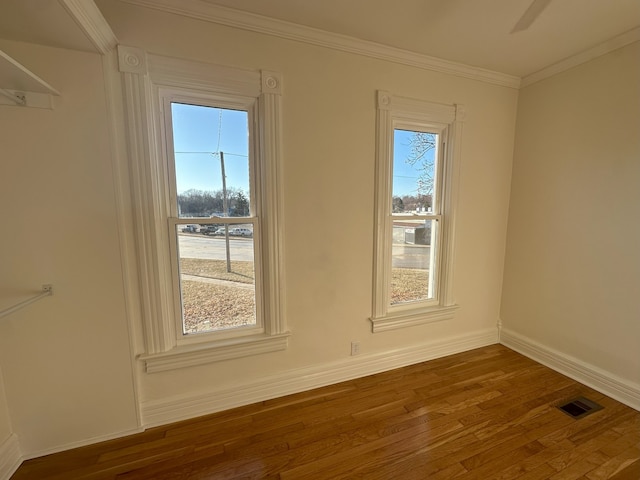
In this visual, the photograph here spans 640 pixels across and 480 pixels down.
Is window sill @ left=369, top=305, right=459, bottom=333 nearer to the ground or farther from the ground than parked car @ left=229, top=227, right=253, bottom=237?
nearer to the ground

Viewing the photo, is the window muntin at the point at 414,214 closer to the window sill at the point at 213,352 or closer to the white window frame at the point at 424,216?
the white window frame at the point at 424,216

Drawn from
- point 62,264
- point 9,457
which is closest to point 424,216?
point 62,264

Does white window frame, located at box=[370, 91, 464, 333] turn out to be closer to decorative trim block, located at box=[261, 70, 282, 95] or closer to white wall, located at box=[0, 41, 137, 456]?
decorative trim block, located at box=[261, 70, 282, 95]

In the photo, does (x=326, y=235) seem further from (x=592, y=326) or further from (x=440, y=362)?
(x=592, y=326)

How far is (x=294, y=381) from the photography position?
207cm

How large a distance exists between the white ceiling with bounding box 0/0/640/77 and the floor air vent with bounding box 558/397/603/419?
262cm

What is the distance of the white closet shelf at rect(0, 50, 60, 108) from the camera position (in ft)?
3.81

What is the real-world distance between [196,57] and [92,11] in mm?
514

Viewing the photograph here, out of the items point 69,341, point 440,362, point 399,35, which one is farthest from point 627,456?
point 69,341

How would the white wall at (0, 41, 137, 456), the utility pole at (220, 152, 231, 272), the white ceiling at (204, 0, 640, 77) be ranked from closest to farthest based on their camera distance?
the white wall at (0, 41, 137, 456) < the white ceiling at (204, 0, 640, 77) < the utility pole at (220, 152, 231, 272)

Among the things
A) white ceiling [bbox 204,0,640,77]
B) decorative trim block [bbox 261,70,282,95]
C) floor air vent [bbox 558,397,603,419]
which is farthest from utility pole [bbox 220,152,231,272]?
floor air vent [bbox 558,397,603,419]

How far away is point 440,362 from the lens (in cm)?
250

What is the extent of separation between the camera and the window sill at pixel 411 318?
230 cm

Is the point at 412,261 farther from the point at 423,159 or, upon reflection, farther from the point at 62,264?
the point at 62,264
